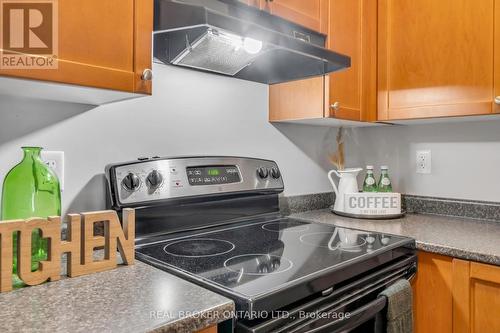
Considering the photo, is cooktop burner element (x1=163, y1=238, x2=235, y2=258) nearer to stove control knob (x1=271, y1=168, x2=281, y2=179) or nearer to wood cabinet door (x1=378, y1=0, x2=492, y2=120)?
stove control knob (x1=271, y1=168, x2=281, y2=179)

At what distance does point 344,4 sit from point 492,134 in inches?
34.6

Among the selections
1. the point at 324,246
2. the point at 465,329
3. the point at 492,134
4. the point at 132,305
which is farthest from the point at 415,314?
the point at 132,305

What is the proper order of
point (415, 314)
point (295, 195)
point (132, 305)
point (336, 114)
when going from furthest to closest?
point (295, 195)
point (336, 114)
point (415, 314)
point (132, 305)

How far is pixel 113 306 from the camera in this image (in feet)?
2.22

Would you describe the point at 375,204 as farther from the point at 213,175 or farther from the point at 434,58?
the point at 213,175

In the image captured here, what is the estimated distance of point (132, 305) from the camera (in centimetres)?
68

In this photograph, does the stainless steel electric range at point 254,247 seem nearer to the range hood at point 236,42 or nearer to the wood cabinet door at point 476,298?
the wood cabinet door at point 476,298

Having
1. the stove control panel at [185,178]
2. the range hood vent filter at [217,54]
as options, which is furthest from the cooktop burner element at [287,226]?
the range hood vent filter at [217,54]

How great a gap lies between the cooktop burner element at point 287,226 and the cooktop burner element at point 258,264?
1.15 feet

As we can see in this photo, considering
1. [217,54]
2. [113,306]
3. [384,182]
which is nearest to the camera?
[113,306]

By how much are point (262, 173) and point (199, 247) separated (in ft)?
1.64

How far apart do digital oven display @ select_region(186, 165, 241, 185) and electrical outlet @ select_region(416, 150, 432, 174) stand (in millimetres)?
997

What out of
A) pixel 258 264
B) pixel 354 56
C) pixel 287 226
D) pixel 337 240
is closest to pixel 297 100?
pixel 354 56

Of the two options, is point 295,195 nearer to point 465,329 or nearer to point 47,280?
point 465,329
